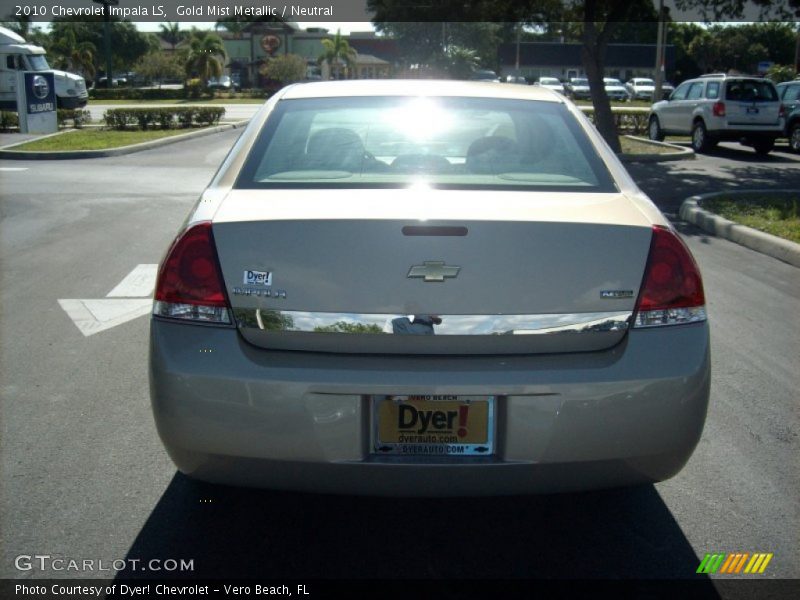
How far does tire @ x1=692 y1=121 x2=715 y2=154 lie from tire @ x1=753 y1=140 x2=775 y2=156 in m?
0.99

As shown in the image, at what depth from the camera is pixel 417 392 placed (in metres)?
2.85

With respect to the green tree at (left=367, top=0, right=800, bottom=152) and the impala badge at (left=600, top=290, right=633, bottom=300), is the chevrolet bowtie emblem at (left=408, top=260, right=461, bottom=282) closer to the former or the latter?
the impala badge at (left=600, top=290, right=633, bottom=300)

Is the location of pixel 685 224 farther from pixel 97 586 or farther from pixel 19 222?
pixel 97 586

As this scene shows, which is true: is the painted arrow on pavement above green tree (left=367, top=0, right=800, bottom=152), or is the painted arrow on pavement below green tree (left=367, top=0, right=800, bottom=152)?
below

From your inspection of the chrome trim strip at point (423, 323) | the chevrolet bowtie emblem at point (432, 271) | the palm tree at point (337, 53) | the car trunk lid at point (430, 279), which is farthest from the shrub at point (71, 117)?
the palm tree at point (337, 53)

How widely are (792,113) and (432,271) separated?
21.2m

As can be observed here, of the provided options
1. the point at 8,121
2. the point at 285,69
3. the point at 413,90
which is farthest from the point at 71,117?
the point at 285,69

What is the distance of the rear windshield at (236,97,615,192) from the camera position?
11.5 ft

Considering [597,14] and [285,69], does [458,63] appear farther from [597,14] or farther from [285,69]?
[597,14]

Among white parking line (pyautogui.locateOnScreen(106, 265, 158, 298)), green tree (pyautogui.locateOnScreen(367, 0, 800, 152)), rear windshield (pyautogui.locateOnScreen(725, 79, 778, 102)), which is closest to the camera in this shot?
white parking line (pyautogui.locateOnScreen(106, 265, 158, 298))

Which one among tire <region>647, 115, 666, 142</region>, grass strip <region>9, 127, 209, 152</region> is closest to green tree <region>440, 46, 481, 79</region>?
tire <region>647, 115, 666, 142</region>

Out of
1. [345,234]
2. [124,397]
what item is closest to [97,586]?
[345,234]

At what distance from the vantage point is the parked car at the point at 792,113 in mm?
21578

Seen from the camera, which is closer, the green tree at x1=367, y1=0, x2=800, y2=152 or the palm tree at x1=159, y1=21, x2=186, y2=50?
the green tree at x1=367, y1=0, x2=800, y2=152
